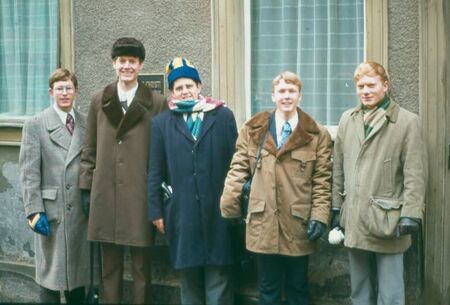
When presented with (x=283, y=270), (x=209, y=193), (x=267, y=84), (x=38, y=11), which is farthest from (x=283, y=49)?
(x=38, y=11)

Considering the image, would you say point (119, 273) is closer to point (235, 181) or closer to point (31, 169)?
point (31, 169)

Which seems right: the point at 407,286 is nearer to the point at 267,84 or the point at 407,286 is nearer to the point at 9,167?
the point at 267,84

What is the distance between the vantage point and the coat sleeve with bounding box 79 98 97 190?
6.04 m

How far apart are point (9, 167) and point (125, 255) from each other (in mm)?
1462

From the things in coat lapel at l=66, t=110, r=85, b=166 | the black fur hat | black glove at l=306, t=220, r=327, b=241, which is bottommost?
black glove at l=306, t=220, r=327, b=241

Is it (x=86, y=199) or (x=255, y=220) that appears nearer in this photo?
(x=255, y=220)

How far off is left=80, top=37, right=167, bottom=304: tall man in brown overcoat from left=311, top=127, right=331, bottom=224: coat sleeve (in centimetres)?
128

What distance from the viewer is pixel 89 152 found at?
19.8 feet

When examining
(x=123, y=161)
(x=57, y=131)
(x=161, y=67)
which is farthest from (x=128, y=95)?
(x=161, y=67)

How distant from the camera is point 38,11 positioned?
7.49 meters

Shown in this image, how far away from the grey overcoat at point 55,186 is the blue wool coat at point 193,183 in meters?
0.71

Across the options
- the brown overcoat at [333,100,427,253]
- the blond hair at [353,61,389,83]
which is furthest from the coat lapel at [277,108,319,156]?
the blond hair at [353,61,389,83]

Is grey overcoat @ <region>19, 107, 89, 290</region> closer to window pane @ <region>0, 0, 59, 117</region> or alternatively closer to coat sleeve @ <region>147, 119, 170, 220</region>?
coat sleeve @ <region>147, 119, 170, 220</region>

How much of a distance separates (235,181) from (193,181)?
349mm
